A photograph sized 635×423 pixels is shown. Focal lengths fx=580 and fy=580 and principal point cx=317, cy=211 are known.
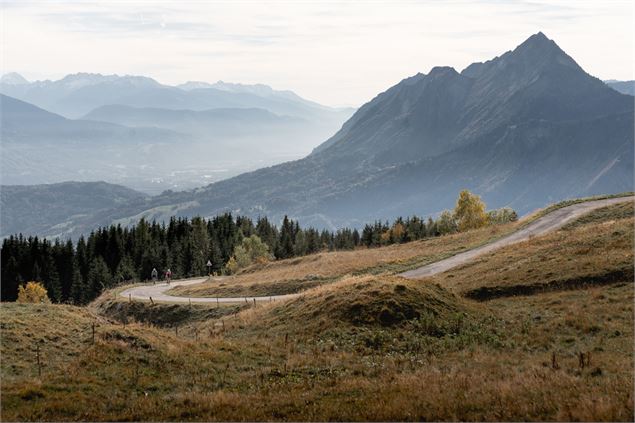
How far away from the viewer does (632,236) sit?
44531 mm

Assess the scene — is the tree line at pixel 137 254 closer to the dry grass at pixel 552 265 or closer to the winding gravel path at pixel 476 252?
the winding gravel path at pixel 476 252

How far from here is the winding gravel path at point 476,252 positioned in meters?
56.5

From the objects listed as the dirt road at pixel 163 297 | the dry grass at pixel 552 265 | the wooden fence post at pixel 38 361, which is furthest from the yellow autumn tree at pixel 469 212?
the wooden fence post at pixel 38 361

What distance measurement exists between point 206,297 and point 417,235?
10344cm

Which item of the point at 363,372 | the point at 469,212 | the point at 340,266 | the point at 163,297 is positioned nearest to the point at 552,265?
the point at 363,372

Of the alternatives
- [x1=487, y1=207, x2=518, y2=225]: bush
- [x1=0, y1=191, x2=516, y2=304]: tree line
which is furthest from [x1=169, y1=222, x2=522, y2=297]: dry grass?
[x1=487, y1=207, x2=518, y2=225]: bush

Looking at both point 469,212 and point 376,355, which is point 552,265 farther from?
point 469,212

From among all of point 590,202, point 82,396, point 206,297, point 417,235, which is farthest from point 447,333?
point 417,235

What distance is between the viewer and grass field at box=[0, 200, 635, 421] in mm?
19219

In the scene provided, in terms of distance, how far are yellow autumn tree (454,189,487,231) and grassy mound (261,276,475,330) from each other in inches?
4023

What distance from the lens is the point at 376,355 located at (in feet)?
92.4

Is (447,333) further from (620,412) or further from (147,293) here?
(147,293)

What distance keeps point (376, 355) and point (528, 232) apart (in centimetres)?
4393

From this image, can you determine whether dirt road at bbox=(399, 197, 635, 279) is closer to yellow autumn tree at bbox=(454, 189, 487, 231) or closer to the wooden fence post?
the wooden fence post
